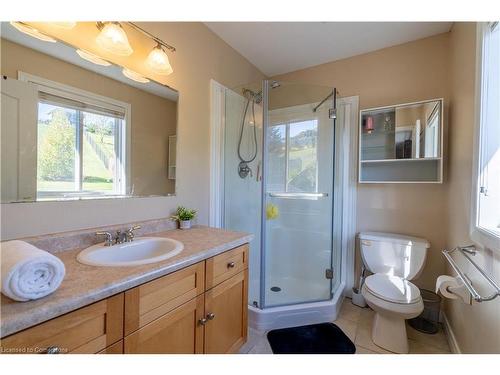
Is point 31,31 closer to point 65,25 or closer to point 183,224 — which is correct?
point 65,25

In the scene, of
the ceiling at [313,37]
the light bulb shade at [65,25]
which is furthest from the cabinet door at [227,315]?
the ceiling at [313,37]

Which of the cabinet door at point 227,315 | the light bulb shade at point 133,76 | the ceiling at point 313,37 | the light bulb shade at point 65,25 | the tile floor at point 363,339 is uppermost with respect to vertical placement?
the ceiling at point 313,37

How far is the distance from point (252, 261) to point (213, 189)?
772 mm

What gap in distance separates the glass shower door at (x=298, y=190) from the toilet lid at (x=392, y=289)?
46 centimetres

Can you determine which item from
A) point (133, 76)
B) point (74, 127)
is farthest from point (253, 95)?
point (74, 127)

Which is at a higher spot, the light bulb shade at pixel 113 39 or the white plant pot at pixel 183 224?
the light bulb shade at pixel 113 39

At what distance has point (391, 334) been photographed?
162cm

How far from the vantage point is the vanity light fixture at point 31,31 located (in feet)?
3.24

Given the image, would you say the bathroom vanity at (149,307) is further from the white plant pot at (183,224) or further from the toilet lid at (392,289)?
the toilet lid at (392,289)

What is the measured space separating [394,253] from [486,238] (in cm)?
96
